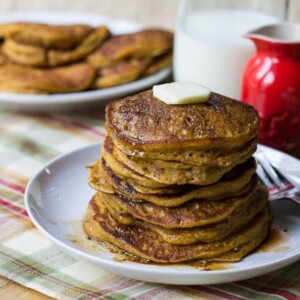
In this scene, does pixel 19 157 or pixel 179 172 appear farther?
pixel 19 157

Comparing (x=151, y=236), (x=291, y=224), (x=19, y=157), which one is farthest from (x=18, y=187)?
(x=291, y=224)

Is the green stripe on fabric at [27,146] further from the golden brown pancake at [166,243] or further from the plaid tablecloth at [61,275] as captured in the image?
the golden brown pancake at [166,243]

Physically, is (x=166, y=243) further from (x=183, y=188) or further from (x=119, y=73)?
(x=119, y=73)

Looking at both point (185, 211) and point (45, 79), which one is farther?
point (45, 79)

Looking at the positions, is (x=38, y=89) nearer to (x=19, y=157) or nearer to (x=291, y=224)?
(x=19, y=157)

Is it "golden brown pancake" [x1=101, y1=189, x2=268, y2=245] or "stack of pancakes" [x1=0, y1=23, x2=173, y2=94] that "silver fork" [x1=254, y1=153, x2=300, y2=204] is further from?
"stack of pancakes" [x1=0, y1=23, x2=173, y2=94]

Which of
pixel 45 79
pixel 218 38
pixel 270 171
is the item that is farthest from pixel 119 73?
pixel 270 171
